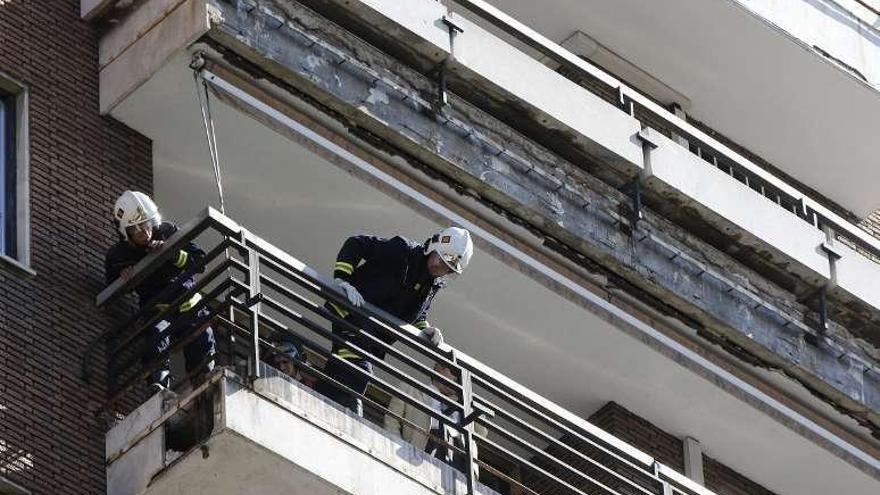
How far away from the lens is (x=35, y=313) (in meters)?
21.5

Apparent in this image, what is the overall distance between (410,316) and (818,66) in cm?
745

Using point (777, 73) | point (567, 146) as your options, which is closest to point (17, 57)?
point (567, 146)

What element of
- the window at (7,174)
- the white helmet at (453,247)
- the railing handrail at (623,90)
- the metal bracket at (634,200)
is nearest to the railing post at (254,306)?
the window at (7,174)

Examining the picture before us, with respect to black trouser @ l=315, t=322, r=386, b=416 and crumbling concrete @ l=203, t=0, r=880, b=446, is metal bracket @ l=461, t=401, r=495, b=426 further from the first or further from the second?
crumbling concrete @ l=203, t=0, r=880, b=446

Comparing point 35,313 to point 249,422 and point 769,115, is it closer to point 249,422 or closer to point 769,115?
→ point 249,422

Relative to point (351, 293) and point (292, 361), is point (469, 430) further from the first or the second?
point (292, 361)

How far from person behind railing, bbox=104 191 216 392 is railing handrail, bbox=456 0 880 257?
4.00 meters

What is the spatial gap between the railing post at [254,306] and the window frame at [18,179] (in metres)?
1.81

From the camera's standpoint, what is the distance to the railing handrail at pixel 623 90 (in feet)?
81.3

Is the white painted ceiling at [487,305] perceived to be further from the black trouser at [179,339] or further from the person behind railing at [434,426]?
the black trouser at [179,339]

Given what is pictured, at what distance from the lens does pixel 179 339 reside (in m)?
21.1

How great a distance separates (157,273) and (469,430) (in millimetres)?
2481

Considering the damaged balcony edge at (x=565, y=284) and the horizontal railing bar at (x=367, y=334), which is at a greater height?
the damaged balcony edge at (x=565, y=284)

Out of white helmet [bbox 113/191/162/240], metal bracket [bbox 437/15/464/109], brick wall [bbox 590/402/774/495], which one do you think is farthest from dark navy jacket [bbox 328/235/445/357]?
brick wall [bbox 590/402/774/495]
